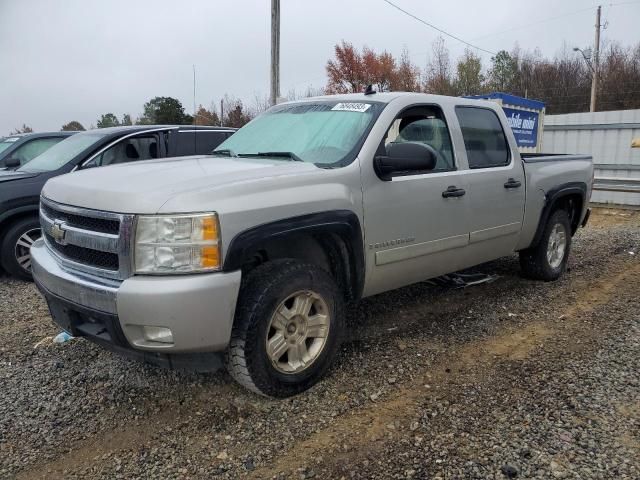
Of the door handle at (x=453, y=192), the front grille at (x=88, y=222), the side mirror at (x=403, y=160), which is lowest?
the front grille at (x=88, y=222)

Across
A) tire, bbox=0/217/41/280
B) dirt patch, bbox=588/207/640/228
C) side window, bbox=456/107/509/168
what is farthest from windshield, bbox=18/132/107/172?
dirt patch, bbox=588/207/640/228

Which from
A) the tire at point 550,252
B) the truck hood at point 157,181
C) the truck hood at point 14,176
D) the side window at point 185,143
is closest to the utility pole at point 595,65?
the tire at point 550,252

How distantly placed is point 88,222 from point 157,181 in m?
0.47

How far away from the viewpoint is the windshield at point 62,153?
6488 mm

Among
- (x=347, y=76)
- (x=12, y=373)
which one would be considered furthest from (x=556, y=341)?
(x=347, y=76)

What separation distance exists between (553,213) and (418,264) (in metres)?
2.47

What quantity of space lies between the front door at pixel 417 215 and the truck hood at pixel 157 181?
606mm

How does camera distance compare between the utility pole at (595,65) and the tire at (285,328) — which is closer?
the tire at (285,328)

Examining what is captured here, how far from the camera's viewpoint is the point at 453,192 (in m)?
4.27

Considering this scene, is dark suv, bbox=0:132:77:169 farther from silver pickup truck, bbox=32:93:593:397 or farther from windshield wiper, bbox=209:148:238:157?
silver pickup truck, bbox=32:93:593:397

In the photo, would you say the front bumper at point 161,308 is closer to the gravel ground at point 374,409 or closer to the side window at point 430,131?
the gravel ground at point 374,409

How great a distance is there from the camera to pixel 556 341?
167 inches

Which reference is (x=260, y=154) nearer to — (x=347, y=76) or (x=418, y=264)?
(x=418, y=264)

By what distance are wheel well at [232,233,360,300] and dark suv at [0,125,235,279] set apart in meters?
3.65
